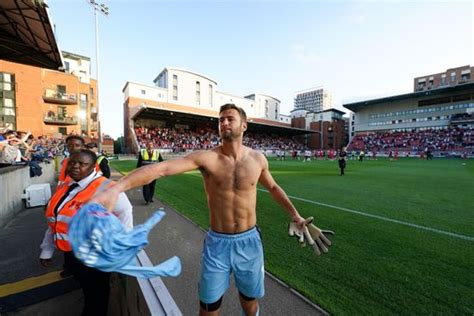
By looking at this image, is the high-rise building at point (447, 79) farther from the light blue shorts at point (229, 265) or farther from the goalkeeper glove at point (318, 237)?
the light blue shorts at point (229, 265)

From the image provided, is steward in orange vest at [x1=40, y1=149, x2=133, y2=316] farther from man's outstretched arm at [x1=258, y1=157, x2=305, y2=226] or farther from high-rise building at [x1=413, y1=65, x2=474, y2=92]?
high-rise building at [x1=413, y1=65, x2=474, y2=92]

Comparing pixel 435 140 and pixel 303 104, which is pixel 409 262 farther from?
pixel 303 104

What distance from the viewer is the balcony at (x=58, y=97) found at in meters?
32.5

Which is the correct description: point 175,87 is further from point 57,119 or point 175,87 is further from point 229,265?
point 229,265

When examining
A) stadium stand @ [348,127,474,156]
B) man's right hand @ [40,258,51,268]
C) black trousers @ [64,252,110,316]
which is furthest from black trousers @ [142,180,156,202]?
stadium stand @ [348,127,474,156]

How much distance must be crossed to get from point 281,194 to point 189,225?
360 cm

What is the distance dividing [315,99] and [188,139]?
122 m

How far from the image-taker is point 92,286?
229 cm

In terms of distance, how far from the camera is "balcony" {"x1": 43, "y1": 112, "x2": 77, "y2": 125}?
32.2 meters

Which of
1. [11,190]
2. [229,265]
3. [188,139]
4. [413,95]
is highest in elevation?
[413,95]

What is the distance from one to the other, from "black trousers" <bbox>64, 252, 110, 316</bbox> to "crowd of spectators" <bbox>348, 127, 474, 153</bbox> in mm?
57730

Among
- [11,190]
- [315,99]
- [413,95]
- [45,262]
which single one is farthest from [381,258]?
[315,99]

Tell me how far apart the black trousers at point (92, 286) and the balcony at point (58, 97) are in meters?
40.8


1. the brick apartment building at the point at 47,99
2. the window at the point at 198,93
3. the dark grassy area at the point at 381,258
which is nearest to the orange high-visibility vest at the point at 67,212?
the dark grassy area at the point at 381,258
